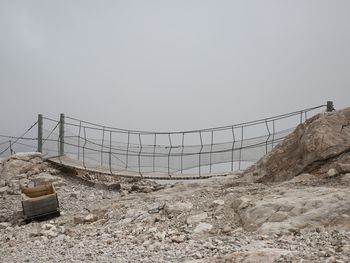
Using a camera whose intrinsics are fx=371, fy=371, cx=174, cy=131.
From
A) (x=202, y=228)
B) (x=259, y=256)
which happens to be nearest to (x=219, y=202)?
(x=202, y=228)

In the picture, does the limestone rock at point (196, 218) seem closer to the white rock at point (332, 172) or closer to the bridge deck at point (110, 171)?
the white rock at point (332, 172)

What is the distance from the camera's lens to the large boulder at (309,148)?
8.43m

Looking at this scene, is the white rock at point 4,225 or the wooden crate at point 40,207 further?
the wooden crate at point 40,207

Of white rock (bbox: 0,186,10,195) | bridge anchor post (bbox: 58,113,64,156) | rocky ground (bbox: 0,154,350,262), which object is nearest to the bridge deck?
bridge anchor post (bbox: 58,113,64,156)

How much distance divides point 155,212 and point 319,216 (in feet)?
11.7

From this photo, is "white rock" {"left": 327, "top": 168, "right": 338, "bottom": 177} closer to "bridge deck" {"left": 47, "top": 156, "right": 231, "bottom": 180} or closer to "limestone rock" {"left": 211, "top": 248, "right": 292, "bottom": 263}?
"limestone rock" {"left": 211, "top": 248, "right": 292, "bottom": 263}

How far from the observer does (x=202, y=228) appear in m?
6.32

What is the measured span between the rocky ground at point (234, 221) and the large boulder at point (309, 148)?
23 mm

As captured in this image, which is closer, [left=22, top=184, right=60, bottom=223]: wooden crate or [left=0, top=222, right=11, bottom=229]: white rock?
[left=0, top=222, right=11, bottom=229]: white rock

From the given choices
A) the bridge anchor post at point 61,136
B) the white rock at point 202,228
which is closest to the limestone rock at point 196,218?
the white rock at point 202,228

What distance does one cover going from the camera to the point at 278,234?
5.32 m

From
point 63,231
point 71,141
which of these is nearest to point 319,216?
point 63,231

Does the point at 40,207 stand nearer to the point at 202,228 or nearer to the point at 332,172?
the point at 202,228

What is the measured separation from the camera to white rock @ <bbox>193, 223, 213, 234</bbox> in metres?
6.26
